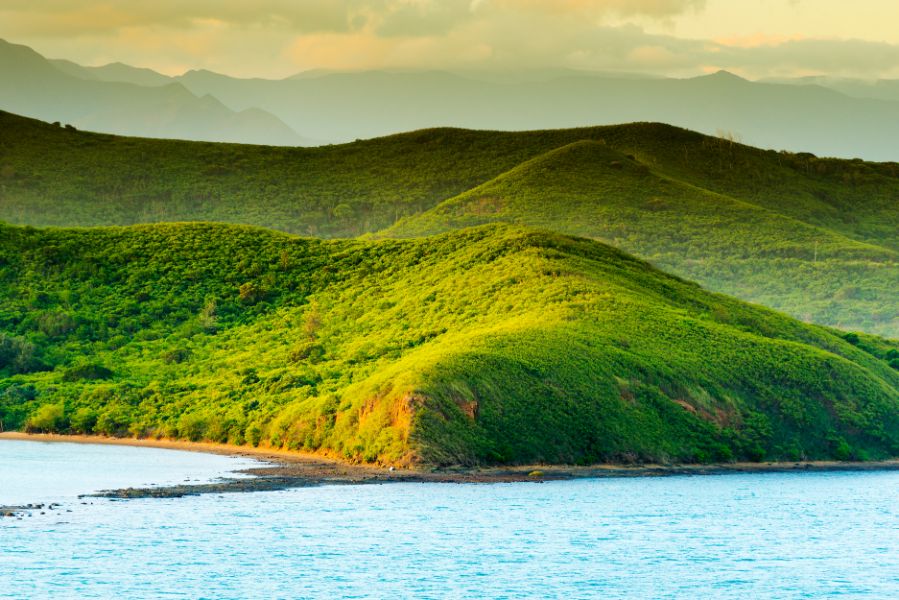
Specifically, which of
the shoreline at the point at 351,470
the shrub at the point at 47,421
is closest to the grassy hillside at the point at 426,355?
the shrub at the point at 47,421

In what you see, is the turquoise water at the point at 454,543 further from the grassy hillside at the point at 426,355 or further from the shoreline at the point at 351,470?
the grassy hillside at the point at 426,355

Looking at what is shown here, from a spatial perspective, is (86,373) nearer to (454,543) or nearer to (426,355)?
(426,355)

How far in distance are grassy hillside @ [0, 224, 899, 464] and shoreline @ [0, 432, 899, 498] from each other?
1.10 m

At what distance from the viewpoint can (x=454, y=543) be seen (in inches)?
2547

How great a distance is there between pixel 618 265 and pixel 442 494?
206ft

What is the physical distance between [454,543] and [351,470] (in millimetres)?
23410

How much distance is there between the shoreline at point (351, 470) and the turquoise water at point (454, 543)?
2.17 meters

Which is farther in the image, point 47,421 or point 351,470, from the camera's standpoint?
point 47,421

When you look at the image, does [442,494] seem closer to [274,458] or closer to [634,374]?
[274,458]

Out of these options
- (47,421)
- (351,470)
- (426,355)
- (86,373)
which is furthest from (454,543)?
(86,373)

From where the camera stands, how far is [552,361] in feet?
326

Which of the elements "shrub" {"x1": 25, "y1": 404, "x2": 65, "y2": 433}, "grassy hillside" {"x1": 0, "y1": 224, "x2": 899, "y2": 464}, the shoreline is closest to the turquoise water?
the shoreline

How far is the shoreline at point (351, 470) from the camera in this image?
79.7 meters

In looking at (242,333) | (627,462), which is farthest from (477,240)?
(627,462)
